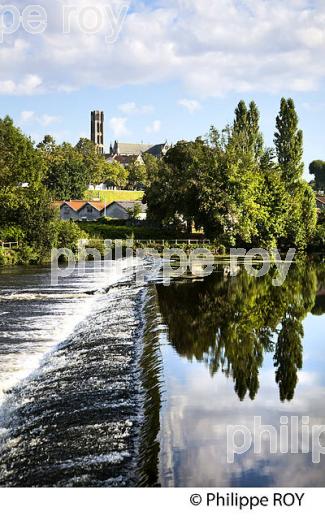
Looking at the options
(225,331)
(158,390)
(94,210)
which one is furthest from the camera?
(94,210)

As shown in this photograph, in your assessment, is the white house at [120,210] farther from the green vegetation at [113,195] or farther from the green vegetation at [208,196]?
the green vegetation at [113,195]

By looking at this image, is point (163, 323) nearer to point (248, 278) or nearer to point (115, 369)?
point (115, 369)

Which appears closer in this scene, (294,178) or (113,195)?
(294,178)

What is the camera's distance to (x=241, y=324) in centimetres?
2336

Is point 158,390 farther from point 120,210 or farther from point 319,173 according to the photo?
point 319,173

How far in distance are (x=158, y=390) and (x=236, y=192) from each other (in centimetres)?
5433

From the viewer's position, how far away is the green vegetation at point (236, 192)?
6788cm

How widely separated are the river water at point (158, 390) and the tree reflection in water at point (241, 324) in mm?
66

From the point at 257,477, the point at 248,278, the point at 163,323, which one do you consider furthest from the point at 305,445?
the point at 248,278

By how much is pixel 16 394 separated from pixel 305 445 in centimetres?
679

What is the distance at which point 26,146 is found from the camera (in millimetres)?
56375

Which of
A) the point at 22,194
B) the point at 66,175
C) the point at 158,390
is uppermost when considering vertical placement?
the point at 66,175

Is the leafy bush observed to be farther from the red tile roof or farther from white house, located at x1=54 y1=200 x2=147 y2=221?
the red tile roof

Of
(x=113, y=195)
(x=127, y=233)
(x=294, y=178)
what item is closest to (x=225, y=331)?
(x=127, y=233)
